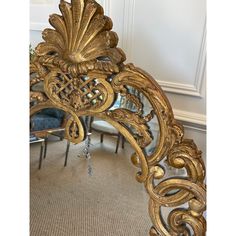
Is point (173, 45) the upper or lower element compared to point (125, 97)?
upper

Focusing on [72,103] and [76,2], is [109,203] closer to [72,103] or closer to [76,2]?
[72,103]

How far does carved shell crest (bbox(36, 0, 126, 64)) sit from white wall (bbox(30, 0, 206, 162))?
0.42 feet

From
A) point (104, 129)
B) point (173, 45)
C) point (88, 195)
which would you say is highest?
point (173, 45)

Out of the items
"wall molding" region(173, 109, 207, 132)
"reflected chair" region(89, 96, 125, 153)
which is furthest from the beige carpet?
"wall molding" region(173, 109, 207, 132)

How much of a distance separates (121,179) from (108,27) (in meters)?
0.32

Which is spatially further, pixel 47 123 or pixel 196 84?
pixel 47 123

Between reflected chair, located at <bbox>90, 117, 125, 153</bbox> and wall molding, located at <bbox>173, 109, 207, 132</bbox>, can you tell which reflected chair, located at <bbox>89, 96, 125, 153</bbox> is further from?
wall molding, located at <bbox>173, 109, 207, 132</bbox>

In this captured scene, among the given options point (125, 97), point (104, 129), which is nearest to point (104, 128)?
point (104, 129)

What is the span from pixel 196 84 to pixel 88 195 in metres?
0.34

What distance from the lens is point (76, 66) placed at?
586mm

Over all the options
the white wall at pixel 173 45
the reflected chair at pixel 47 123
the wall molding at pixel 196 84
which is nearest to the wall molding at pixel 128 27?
the white wall at pixel 173 45

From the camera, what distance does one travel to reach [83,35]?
1.89 feet

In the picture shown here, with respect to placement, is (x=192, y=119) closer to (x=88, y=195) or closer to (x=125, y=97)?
(x=125, y=97)
